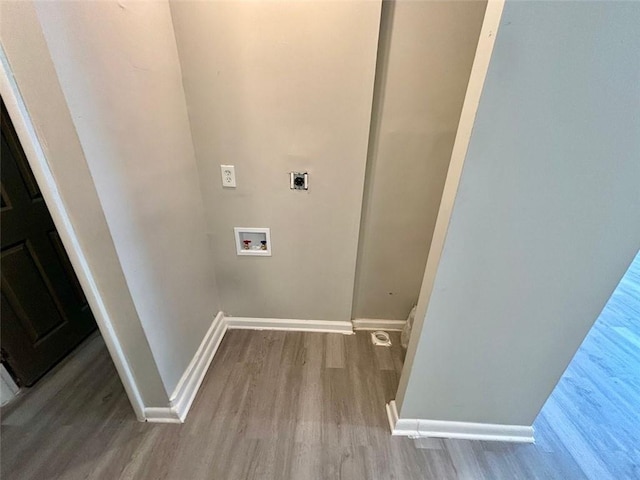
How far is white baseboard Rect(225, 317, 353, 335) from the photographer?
1873mm

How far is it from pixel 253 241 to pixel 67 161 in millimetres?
951

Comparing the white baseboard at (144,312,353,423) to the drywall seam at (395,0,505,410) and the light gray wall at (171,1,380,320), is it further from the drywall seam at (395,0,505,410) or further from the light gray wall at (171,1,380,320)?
the drywall seam at (395,0,505,410)

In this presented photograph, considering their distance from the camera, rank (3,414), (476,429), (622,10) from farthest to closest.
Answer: (3,414)
(476,429)
(622,10)

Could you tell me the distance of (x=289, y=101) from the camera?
1318 mm

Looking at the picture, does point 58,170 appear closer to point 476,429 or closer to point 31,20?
point 31,20

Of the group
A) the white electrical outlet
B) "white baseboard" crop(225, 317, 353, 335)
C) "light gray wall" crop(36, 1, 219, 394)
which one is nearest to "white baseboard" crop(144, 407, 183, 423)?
"light gray wall" crop(36, 1, 219, 394)

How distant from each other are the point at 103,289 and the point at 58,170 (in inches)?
17.1

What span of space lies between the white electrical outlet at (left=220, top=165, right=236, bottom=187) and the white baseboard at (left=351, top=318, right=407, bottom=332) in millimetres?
1208

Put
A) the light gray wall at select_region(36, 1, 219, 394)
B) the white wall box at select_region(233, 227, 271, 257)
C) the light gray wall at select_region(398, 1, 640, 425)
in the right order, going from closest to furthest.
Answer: the light gray wall at select_region(398, 1, 640, 425), the light gray wall at select_region(36, 1, 219, 394), the white wall box at select_region(233, 227, 271, 257)

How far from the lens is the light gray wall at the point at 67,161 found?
2.26 ft

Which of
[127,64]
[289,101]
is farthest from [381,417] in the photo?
[127,64]

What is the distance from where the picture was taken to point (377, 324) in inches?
75.0

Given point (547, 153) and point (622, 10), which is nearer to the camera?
point (622, 10)

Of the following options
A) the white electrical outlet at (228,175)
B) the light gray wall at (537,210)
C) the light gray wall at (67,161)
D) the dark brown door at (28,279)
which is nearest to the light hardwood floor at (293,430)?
the dark brown door at (28,279)
